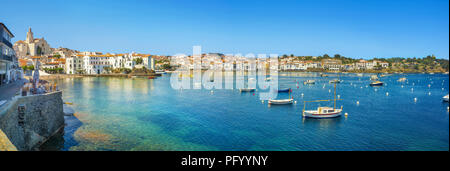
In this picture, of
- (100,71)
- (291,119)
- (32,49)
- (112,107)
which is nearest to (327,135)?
(291,119)

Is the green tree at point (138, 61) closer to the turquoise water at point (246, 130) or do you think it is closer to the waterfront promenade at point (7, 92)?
the turquoise water at point (246, 130)

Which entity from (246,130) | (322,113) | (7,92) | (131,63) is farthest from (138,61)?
(322,113)

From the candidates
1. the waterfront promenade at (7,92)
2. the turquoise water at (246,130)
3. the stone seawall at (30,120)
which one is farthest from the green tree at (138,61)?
the stone seawall at (30,120)

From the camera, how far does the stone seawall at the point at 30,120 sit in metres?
10.2

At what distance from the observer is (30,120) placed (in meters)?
12.3

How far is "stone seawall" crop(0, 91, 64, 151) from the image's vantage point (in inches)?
402

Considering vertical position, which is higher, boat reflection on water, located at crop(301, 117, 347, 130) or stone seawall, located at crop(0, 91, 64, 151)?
stone seawall, located at crop(0, 91, 64, 151)

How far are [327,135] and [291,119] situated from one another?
521 centimetres

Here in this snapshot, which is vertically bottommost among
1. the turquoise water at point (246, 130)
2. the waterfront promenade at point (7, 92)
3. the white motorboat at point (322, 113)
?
the turquoise water at point (246, 130)

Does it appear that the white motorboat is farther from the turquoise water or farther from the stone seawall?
the stone seawall

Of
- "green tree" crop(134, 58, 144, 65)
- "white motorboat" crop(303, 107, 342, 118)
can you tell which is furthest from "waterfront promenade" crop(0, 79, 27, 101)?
"green tree" crop(134, 58, 144, 65)

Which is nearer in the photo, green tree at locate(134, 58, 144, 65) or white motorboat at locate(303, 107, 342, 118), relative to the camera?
white motorboat at locate(303, 107, 342, 118)

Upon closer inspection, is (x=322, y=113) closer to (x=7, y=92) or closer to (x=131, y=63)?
(x=7, y=92)
